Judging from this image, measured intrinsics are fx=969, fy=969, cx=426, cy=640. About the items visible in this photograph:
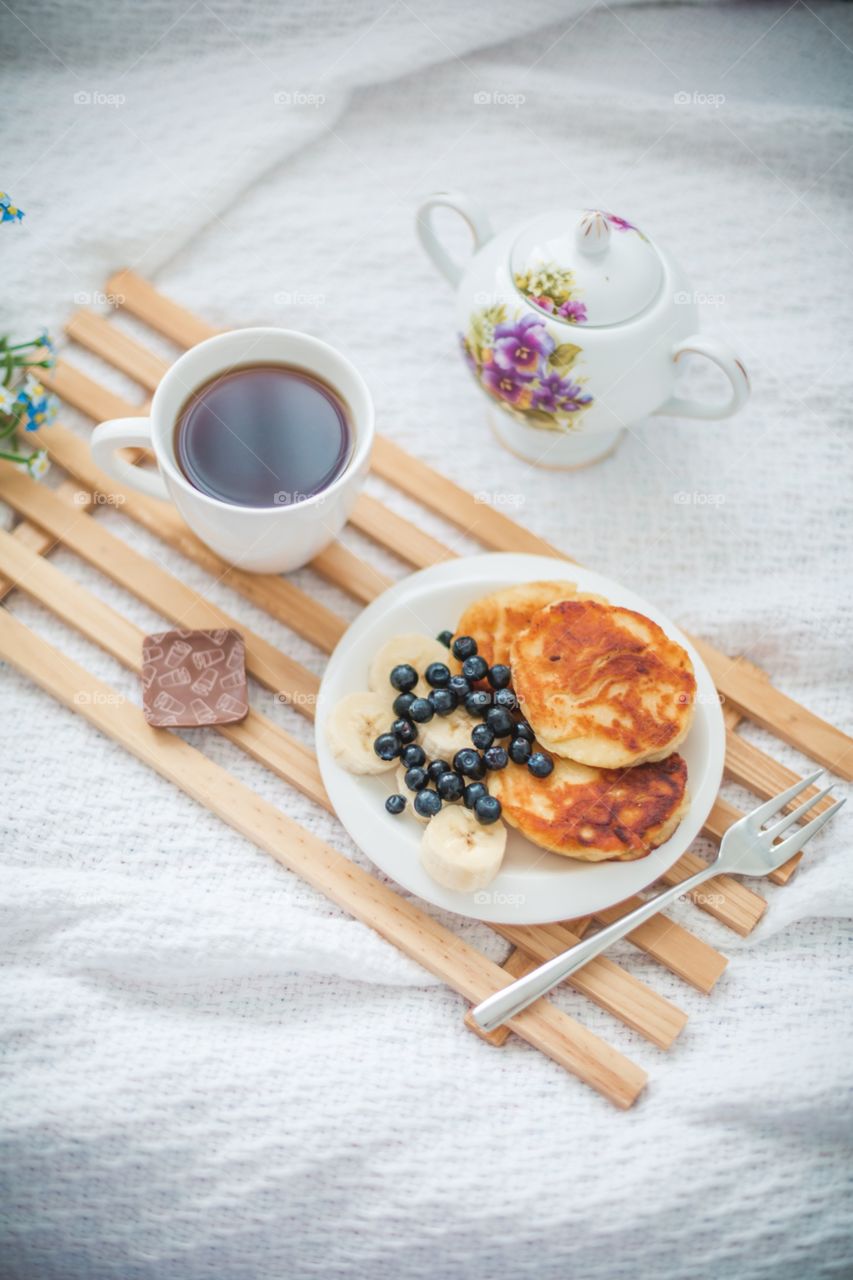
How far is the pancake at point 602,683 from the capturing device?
104cm

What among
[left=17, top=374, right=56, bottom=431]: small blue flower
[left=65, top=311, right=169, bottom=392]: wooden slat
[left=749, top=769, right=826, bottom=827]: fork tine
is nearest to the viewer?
[left=749, top=769, right=826, bottom=827]: fork tine

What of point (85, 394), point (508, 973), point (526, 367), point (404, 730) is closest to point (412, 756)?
point (404, 730)

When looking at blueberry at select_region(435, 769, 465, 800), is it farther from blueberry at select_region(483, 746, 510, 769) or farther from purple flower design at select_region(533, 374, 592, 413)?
purple flower design at select_region(533, 374, 592, 413)

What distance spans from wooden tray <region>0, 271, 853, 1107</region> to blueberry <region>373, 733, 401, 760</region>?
0.41 ft

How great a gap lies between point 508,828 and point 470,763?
3.6 inches

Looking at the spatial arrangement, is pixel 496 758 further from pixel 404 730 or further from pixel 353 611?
pixel 353 611

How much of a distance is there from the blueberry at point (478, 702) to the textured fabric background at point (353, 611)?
0.23m

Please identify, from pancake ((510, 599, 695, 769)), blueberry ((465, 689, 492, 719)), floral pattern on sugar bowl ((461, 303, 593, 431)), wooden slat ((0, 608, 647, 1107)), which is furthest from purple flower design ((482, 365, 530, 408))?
wooden slat ((0, 608, 647, 1107))

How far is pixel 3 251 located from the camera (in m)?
1.36

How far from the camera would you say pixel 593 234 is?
41.7 inches

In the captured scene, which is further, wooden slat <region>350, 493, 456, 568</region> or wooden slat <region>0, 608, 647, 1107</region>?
wooden slat <region>350, 493, 456, 568</region>

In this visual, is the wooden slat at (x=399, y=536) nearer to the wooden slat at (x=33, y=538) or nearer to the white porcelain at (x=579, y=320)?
the white porcelain at (x=579, y=320)

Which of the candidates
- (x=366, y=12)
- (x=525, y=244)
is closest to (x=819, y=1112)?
(x=525, y=244)

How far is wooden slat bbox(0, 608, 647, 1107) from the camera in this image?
104cm
